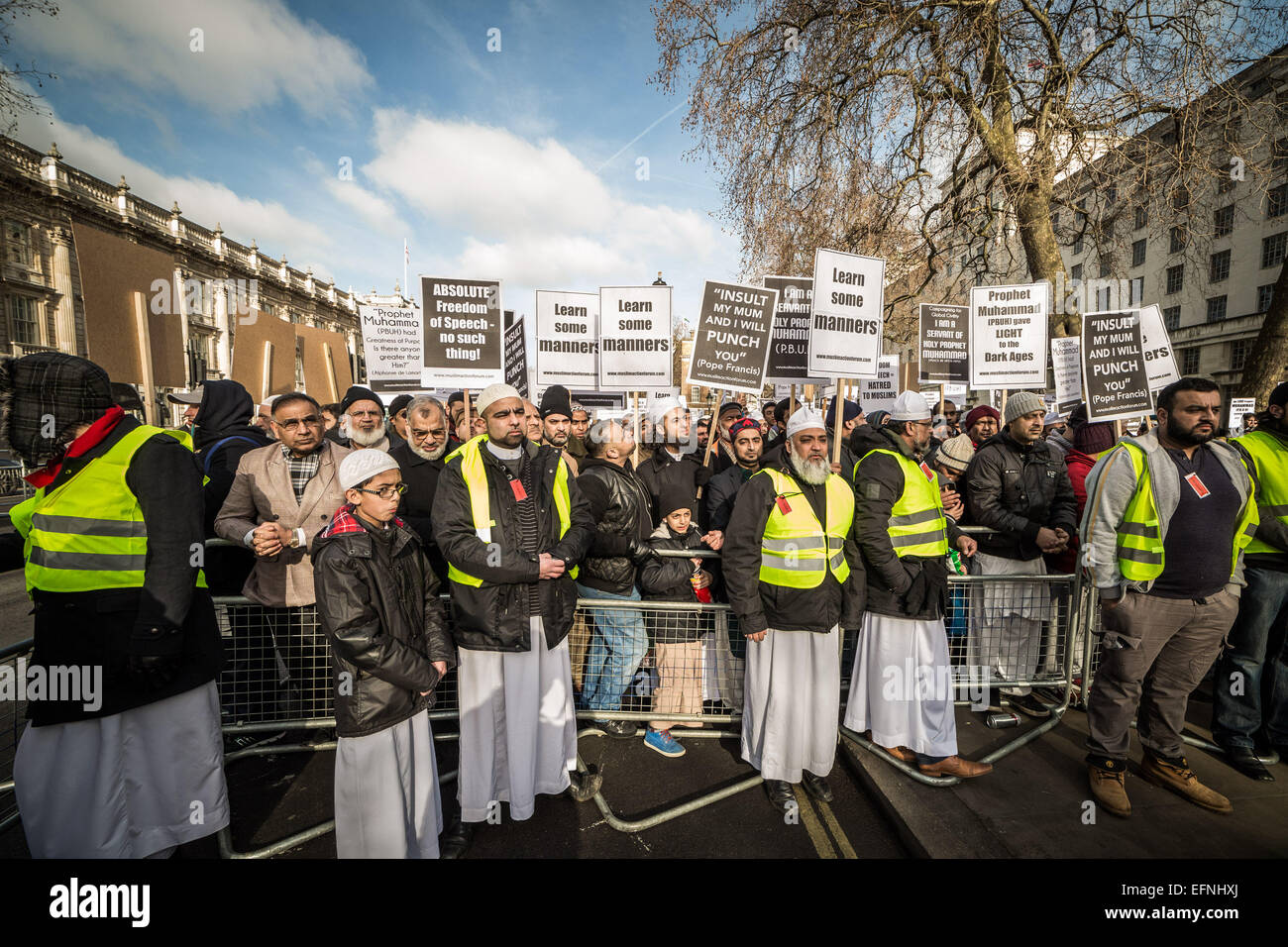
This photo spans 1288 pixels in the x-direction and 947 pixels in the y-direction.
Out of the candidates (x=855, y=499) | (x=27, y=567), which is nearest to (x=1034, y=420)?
(x=855, y=499)

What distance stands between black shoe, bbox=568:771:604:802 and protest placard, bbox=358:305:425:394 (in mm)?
5473

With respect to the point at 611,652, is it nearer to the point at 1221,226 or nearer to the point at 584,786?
the point at 584,786

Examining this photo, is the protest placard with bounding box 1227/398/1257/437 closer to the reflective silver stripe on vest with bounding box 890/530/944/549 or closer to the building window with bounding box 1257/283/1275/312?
the reflective silver stripe on vest with bounding box 890/530/944/549

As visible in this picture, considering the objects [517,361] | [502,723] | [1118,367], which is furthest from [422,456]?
[1118,367]

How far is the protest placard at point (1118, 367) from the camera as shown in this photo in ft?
18.2

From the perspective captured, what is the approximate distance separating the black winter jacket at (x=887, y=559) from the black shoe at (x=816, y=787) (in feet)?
3.39

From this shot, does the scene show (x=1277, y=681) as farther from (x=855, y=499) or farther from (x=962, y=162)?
(x=962, y=162)

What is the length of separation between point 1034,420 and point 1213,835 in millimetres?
2575

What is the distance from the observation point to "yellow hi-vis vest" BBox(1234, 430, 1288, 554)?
3.24 metres

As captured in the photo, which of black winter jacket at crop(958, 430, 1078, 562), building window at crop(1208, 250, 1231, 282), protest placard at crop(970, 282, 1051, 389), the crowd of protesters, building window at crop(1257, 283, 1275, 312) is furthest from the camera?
building window at crop(1208, 250, 1231, 282)

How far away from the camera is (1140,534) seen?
2.98m

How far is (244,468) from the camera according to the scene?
3.39 m

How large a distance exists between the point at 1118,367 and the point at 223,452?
7.76 metres

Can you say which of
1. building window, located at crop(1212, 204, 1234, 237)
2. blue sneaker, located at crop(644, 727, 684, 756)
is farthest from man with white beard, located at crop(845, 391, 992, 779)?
building window, located at crop(1212, 204, 1234, 237)
